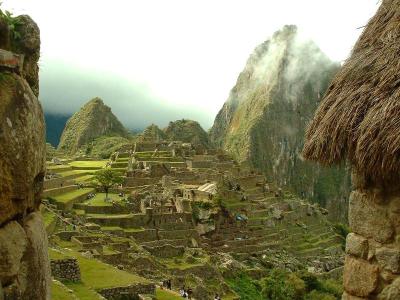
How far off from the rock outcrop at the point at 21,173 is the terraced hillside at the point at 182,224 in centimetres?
657

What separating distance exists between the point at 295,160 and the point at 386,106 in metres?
117

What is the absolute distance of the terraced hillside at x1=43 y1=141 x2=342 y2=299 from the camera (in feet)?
54.7

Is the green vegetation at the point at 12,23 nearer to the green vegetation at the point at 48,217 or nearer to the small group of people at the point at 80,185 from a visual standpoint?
the green vegetation at the point at 48,217

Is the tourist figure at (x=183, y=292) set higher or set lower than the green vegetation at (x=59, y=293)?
lower

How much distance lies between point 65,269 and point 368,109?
22.7 feet

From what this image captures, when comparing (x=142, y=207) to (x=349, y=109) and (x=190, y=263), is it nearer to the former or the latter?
(x=190, y=263)

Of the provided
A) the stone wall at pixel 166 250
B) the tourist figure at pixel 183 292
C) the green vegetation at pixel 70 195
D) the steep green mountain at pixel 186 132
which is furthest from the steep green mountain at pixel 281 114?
the tourist figure at pixel 183 292

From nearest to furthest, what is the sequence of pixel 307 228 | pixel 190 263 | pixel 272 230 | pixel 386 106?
pixel 386 106 → pixel 190 263 → pixel 272 230 → pixel 307 228

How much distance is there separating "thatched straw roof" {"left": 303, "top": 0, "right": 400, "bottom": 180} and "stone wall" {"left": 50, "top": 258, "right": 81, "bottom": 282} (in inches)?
247

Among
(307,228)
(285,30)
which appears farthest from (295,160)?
(307,228)

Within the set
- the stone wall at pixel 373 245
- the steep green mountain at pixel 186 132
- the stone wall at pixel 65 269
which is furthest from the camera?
the steep green mountain at pixel 186 132

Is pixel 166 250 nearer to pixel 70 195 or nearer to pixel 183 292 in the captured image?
pixel 70 195

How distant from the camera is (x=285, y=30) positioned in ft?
439

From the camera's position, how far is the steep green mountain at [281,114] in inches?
4254
